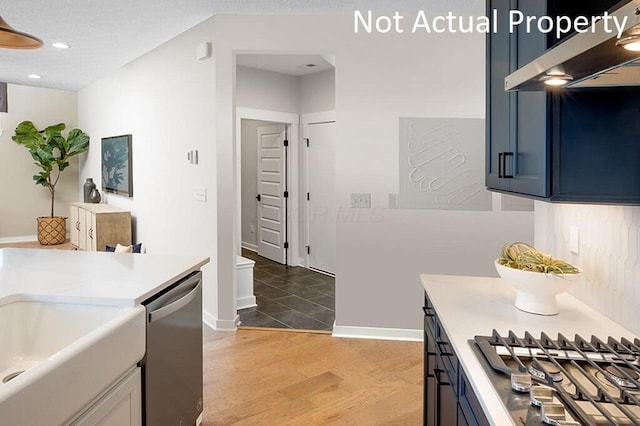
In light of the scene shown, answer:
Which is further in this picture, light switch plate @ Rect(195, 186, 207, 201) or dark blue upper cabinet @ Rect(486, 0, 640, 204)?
light switch plate @ Rect(195, 186, 207, 201)

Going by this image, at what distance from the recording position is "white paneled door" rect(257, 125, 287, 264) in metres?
6.80

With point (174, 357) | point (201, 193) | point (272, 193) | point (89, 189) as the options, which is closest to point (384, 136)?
point (201, 193)

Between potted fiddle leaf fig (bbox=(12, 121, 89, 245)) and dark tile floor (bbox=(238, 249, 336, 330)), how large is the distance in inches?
149

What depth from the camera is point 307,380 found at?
309 cm

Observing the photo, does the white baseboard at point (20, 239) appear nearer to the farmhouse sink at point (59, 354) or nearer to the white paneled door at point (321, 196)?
the white paneled door at point (321, 196)

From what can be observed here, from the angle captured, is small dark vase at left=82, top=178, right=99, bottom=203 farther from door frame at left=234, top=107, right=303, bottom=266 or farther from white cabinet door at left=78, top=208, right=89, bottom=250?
door frame at left=234, top=107, right=303, bottom=266

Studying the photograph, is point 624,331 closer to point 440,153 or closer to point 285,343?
point 440,153

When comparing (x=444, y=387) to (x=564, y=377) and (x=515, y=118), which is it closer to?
(x=564, y=377)

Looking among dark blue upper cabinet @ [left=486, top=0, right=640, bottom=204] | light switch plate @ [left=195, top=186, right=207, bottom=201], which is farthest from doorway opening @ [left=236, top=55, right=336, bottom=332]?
dark blue upper cabinet @ [left=486, top=0, right=640, bottom=204]

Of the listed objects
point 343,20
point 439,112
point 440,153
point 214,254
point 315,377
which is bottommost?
point 315,377

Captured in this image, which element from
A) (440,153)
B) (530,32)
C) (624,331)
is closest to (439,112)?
(440,153)

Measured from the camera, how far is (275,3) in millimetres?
3619

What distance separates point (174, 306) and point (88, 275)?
40 centimetres

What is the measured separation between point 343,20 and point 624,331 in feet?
10.2
